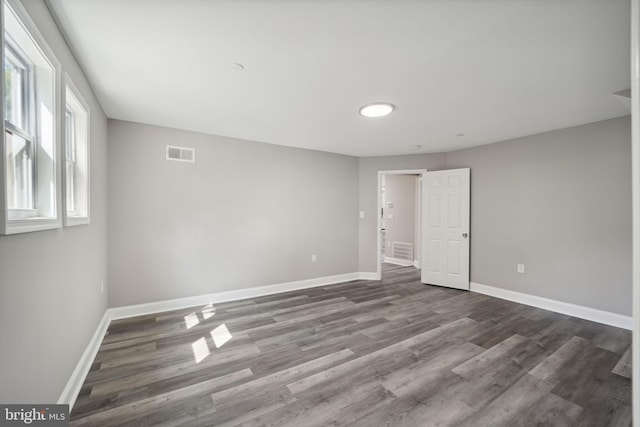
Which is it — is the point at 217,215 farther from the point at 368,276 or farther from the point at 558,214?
the point at 558,214

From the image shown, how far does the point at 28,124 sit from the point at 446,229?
5127 millimetres

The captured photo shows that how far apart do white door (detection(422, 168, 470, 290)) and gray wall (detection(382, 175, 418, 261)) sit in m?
1.86

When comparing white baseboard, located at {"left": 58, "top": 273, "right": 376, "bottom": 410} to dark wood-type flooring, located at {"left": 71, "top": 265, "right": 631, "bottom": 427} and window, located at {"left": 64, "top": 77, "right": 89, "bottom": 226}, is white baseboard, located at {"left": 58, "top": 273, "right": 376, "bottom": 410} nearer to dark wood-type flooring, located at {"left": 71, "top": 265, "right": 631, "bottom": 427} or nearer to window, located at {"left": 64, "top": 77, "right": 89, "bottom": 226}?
dark wood-type flooring, located at {"left": 71, "top": 265, "right": 631, "bottom": 427}

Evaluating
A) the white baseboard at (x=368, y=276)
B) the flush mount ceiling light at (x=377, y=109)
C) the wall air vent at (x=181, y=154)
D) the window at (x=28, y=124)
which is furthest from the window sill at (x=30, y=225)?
the white baseboard at (x=368, y=276)

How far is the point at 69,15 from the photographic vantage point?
148cm

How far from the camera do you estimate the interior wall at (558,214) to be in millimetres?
3045

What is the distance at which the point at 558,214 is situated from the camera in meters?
3.51

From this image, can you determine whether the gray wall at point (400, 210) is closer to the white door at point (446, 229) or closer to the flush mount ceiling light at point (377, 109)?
the white door at point (446, 229)

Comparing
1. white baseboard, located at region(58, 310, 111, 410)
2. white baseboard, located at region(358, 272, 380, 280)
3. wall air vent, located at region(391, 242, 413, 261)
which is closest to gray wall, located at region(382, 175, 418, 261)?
wall air vent, located at region(391, 242, 413, 261)

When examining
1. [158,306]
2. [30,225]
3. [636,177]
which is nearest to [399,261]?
[158,306]

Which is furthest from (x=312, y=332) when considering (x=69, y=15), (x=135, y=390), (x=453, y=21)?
(x=69, y=15)

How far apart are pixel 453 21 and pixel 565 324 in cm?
366

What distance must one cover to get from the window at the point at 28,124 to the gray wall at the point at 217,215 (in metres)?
1.88

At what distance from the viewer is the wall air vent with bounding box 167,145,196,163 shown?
3.47 m
